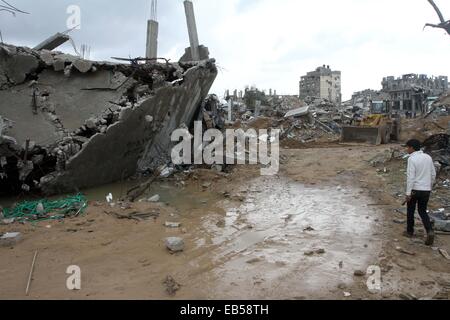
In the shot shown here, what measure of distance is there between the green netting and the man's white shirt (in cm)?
483

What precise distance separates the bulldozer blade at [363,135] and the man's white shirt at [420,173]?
1055 centimetres

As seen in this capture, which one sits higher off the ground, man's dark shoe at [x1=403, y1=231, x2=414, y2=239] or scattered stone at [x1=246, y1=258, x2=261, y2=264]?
man's dark shoe at [x1=403, y1=231, x2=414, y2=239]

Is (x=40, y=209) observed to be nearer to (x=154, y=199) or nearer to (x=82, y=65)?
(x=154, y=199)

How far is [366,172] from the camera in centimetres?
998

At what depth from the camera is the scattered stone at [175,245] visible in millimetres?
4871

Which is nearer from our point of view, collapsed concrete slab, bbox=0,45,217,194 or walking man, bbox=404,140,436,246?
walking man, bbox=404,140,436,246

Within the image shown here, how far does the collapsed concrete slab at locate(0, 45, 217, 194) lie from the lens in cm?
745

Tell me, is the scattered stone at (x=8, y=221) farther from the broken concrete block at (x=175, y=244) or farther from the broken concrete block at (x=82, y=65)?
the broken concrete block at (x=82, y=65)

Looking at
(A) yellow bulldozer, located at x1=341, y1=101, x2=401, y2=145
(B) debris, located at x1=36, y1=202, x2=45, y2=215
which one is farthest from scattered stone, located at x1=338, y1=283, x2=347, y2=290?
(A) yellow bulldozer, located at x1=341, y1=101, x2=401, y2=145

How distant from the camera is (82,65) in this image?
28.0 ft

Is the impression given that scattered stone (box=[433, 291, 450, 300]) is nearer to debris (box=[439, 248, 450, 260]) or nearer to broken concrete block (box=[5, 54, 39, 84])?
debris (box=[439, 248, 450, 260])

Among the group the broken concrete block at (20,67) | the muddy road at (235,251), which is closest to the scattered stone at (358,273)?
the muddy road at (235,251)

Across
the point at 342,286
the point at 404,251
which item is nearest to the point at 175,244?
the point at 342,286

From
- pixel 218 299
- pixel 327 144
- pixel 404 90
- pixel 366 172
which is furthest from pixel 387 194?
pixel 404 90
